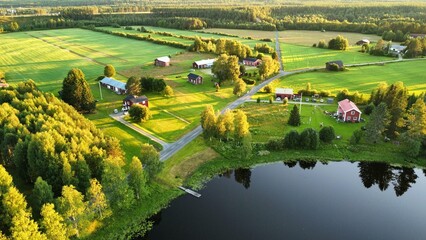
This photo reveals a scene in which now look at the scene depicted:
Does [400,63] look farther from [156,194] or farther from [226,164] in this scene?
[156,194]

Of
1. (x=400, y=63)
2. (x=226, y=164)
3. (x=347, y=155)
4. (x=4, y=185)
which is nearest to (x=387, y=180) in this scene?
(x=347, y=155)

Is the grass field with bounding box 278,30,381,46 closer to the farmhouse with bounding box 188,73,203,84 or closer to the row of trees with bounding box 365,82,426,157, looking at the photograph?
the farmhouse with bounding box 188,73,203,84

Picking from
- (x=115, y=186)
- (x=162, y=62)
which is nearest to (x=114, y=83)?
(x=162, y=62)

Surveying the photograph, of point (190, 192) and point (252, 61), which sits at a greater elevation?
point (252, 61)

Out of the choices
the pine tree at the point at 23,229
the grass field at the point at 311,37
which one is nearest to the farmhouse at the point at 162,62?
the grass field at the point at 311,37

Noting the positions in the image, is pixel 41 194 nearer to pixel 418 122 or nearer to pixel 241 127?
pixel 241 127

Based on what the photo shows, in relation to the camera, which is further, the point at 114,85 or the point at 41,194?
the point at 114,85

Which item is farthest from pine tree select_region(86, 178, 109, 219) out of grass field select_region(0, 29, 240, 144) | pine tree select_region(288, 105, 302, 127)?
pine tree select_region(288, 105, 302, 127)
